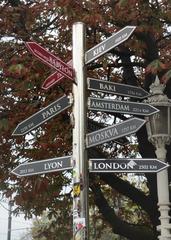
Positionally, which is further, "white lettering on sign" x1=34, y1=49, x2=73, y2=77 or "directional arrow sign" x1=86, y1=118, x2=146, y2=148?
"directional arrow sign" x1=86, y1=118, x2=146, y2=148

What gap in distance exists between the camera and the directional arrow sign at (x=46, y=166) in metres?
6.45

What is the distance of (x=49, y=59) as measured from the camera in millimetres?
6227

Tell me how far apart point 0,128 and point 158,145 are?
9.21 feet

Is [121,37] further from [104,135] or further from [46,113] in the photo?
[46,113]

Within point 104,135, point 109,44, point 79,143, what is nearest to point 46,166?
point 79,143

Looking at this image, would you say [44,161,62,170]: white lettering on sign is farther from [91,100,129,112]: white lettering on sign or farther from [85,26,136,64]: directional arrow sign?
[85,26,136,64]: directional arrow sign

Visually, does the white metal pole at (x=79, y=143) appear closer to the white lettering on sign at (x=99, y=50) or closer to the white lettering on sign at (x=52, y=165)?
the white lettering on sign at (x=99, y=50)

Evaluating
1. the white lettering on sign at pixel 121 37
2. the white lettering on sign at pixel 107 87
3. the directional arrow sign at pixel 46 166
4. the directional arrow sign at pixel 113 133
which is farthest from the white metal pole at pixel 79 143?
the white lettering on sign at pixel 121 37

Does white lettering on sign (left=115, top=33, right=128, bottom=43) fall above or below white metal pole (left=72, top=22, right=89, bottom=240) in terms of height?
above

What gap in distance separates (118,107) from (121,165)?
78 cm

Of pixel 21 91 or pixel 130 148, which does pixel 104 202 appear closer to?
pixel 130 148

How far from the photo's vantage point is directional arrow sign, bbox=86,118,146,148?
6.35 meters

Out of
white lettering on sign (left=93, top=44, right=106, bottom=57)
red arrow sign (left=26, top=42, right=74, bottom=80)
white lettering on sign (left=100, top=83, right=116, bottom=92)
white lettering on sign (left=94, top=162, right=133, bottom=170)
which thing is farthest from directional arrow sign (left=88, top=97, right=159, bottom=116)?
white lettering on sign (left=94, top=162, right=133, bottom=170)

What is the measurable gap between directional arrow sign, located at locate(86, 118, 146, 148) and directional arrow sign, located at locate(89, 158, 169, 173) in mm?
229
